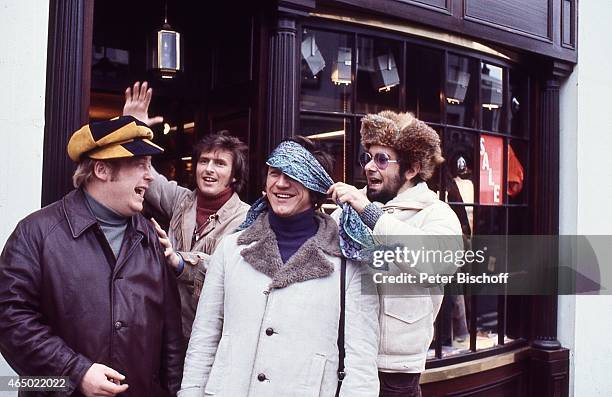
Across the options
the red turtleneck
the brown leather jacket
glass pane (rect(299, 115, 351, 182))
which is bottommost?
the brown leather jacket

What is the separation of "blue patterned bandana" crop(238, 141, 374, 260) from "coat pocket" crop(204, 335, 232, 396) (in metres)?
0.64

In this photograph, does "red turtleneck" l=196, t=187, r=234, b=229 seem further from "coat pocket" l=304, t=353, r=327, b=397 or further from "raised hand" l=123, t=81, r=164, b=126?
"coat pocket" l=304, t=353, r=327, b=397

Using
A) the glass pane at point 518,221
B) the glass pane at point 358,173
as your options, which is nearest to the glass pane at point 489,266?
the glass pane at point 518,221

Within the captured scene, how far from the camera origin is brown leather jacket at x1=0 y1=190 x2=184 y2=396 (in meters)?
2.40

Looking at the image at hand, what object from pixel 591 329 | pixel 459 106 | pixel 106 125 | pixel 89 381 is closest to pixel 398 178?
pixel 106 125

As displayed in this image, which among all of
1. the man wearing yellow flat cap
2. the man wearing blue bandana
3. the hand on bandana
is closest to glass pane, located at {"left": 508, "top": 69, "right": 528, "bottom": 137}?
the hand on bandana

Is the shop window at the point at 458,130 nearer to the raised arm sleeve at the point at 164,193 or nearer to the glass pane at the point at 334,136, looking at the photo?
the glass pane at the point at 334,136

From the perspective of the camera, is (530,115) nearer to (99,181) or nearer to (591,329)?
(591,329)

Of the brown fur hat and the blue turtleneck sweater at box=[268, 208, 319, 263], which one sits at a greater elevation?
the brown fur hat

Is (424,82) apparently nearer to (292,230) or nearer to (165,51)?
(165,51)

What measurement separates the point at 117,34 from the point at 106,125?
6.72ft

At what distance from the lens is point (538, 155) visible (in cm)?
591

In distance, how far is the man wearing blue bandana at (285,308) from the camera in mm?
2541

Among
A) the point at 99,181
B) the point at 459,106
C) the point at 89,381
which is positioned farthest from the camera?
the point at 459,106
